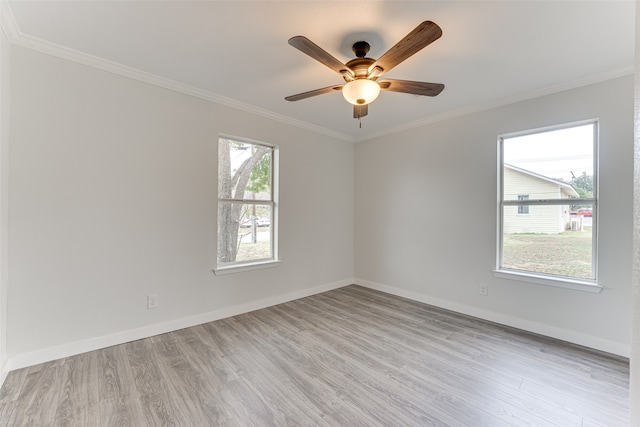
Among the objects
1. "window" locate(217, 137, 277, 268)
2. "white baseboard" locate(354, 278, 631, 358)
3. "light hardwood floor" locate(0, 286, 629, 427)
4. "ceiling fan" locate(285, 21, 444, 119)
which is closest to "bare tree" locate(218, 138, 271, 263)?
"window" locate(217, 137, 277, 268)

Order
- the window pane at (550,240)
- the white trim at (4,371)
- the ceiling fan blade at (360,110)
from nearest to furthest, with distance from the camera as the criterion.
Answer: the white trim at (4,371), the ceiling fan blade at (360,110), the window pane at (550,240)

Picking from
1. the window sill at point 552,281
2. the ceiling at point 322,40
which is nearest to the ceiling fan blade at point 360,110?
the ceiling at point 322,40

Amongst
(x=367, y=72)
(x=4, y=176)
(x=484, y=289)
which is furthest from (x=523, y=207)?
(x=4, y=176)

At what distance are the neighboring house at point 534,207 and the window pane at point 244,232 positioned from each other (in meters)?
2.81

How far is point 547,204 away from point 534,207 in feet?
0.37

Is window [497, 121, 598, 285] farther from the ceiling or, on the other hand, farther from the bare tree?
the bare tree

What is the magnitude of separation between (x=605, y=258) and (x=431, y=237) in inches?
63.4

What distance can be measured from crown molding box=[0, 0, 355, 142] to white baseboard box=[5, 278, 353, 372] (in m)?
2.31

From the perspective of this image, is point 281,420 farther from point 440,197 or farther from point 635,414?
point 440,197

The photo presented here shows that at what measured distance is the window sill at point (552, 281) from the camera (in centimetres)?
255

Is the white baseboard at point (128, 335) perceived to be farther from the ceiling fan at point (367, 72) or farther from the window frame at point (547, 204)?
the window frame at point (547, 204)

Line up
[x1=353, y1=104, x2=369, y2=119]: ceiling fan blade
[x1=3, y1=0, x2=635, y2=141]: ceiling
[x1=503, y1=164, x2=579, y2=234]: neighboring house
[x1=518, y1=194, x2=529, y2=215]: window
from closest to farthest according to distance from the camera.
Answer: [x1=3, y1=0, x2=635, y2=141]: ceiling, [x1=353, y1=104, x2=369, y2=119]: ceiling fan blade, [x1=503, y1=164, x2=579, y2=234]: neighboring house, [x1=518, y1=194, x2=529, y2=215]: window

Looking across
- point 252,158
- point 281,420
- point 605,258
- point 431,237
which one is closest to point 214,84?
point 252,158

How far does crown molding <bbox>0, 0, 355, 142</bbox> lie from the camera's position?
1.97 meters
